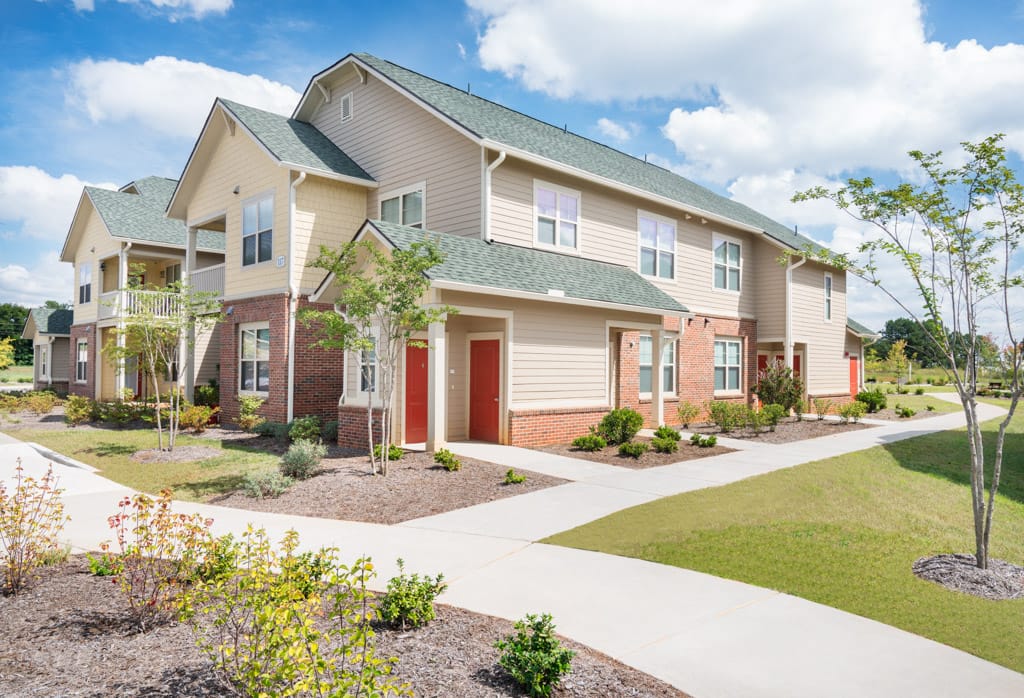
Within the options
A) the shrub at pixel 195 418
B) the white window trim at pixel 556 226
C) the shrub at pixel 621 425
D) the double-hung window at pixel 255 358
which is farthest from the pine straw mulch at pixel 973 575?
the shrub at pixel 195 418

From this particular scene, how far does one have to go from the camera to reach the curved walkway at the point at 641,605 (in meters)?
4.25

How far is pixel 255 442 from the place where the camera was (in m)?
15.8

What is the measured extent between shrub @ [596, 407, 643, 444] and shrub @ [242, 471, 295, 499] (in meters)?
7.18

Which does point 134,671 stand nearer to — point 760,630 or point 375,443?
point 760,630

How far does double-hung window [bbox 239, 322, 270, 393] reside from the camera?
18.2m

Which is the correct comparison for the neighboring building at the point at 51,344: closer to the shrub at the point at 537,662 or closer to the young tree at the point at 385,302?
the young tree at the point at 385,302

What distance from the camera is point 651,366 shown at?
746 inches

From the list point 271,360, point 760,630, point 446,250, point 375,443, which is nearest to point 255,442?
point 271,360

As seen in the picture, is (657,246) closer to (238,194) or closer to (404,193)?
(404,193)

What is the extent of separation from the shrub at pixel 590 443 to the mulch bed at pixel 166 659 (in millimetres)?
9014

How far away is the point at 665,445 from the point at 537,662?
35.0ft

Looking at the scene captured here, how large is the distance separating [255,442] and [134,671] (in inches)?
488

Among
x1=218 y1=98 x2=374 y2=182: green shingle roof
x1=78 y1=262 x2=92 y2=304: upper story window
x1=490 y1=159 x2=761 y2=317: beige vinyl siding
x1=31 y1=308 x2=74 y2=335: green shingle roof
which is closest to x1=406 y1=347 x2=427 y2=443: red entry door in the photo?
x1=490 y1=159 x2=761 y2=317: beige vinyl siding

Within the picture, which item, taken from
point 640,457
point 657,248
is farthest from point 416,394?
point 657,248
